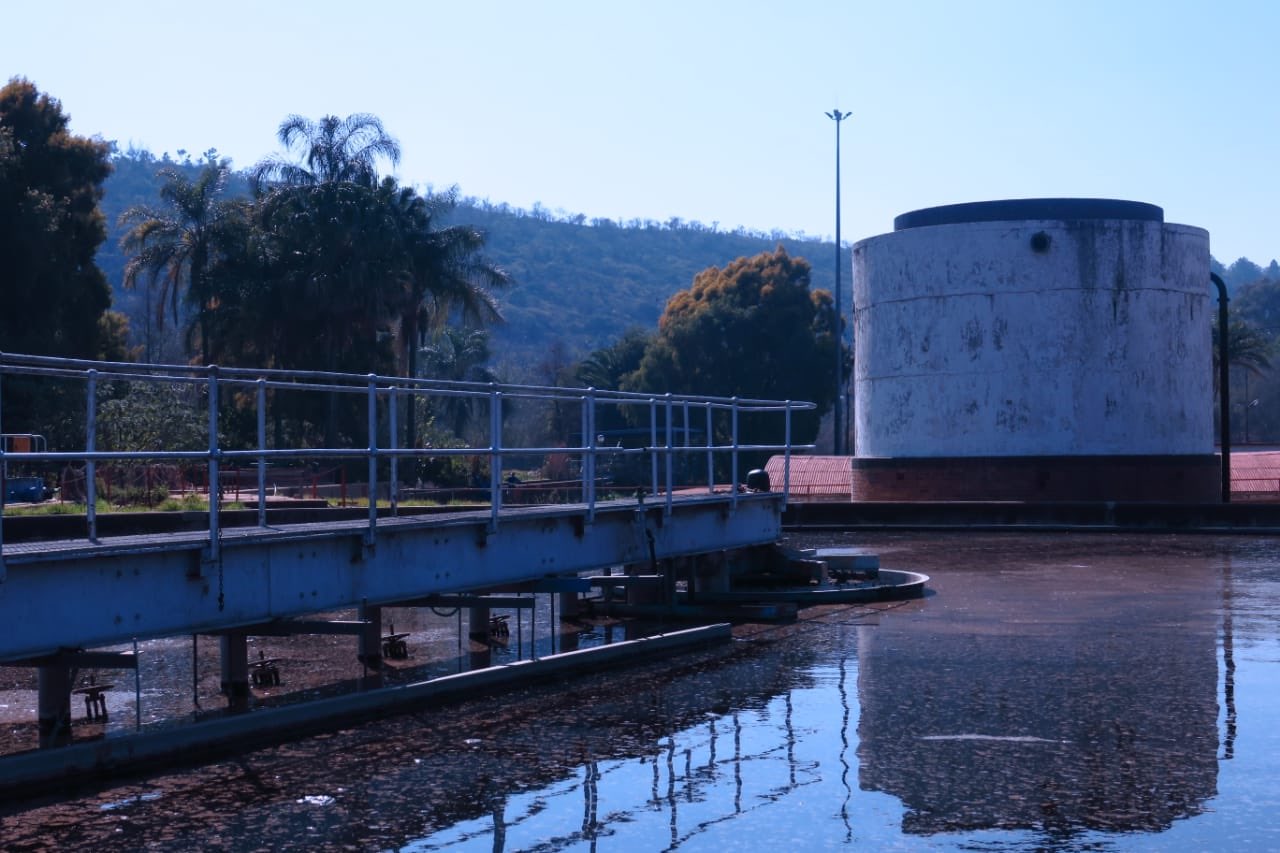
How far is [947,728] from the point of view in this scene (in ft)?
29.7

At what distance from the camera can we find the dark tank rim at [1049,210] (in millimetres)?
34906

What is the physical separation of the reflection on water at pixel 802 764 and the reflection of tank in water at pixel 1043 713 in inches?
1.0

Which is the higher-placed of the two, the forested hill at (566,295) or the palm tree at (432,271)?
the forested hill at (566,295)

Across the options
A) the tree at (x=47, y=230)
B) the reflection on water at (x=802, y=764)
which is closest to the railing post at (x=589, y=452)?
the reflection on water at (x=802, y=764)

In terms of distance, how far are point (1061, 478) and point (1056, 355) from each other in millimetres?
2857

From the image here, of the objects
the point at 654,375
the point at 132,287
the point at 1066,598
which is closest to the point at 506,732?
the point at 1066,598

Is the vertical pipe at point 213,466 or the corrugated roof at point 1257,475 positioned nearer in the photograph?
the vertical pipe at point 213,466

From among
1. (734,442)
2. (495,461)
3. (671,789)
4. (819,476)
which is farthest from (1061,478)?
(671,789)

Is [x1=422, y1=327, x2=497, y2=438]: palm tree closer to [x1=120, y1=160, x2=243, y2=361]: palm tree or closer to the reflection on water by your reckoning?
[x1=120, y1=160, x2=243, y2=361]: palm tree

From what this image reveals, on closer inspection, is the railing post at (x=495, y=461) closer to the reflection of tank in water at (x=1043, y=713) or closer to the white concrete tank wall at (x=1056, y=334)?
the reflection of tank in water at (x=1043, y=713)

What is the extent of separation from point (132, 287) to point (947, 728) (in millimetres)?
48638

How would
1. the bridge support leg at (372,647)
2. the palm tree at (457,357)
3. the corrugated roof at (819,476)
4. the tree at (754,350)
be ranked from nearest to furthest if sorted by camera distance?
1. the bridge support leg at (372,647)
2. the corrugated roof at (819,476)
3. the tree at (754,350)
4. the palm tree at (457,357)

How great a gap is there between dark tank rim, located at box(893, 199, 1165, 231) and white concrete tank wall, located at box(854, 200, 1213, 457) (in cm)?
4

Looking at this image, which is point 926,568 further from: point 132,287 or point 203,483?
point 132,287
